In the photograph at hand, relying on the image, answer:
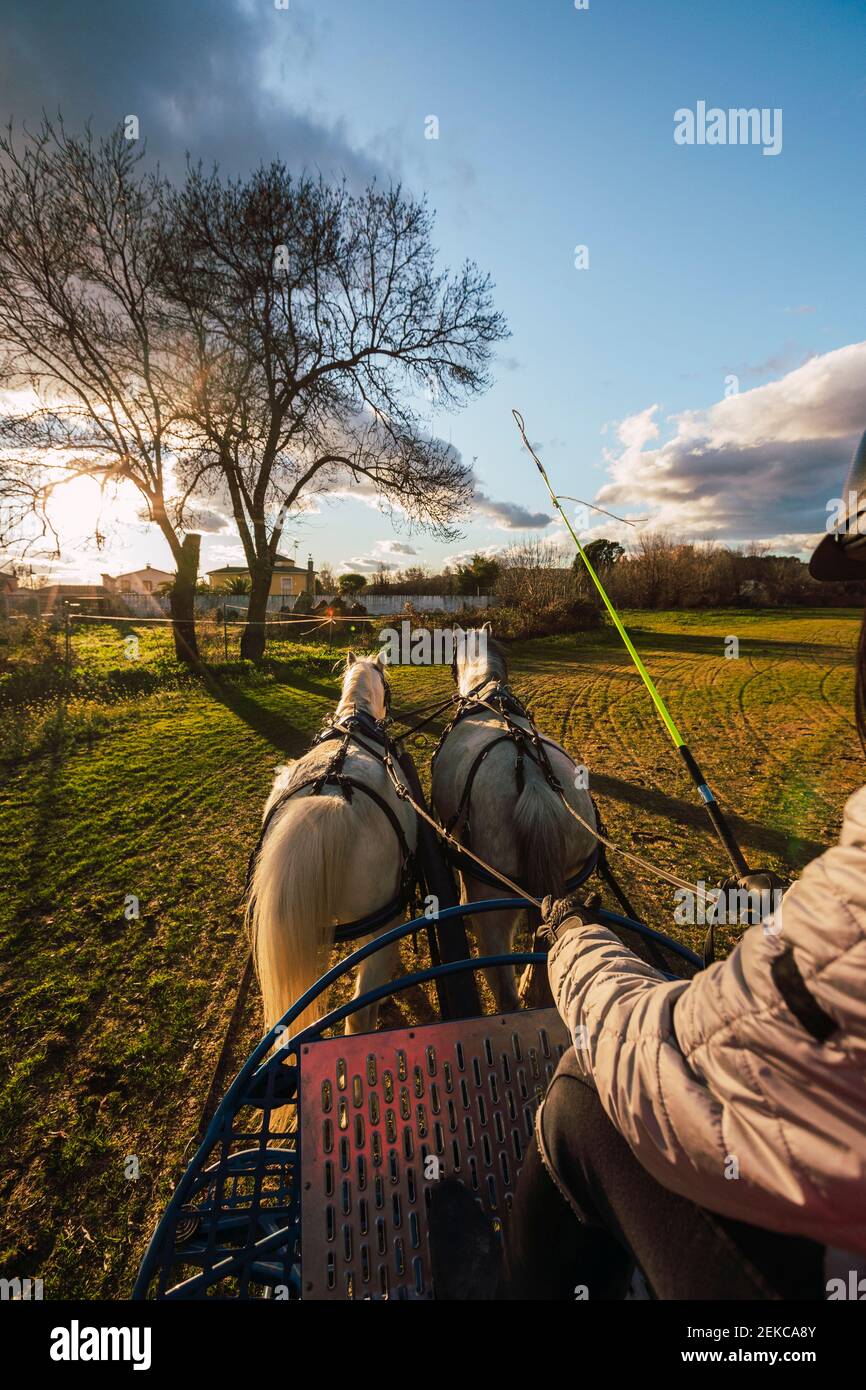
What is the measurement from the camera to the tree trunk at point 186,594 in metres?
14.0

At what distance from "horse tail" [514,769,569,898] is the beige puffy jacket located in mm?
1782

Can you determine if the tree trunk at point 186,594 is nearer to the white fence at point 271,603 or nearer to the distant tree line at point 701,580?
the white fence at point 271,603

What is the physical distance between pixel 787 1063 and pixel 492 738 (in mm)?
2581

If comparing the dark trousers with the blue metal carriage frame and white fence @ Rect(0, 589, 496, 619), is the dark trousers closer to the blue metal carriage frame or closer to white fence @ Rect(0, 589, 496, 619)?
the blue metal carriage frame

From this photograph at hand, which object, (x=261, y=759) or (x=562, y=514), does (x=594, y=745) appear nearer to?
(x=261, y=759)

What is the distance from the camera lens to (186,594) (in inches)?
570

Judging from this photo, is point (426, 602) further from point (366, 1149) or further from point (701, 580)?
point (366, 1149)

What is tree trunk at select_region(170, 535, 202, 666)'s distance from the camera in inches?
551

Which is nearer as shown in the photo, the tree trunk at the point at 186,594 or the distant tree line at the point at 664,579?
the tree trunk at the point at 186,594

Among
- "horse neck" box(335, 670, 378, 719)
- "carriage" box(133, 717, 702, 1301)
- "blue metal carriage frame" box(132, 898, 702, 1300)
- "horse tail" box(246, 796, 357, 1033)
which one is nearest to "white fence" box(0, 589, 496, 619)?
"horse neck" box(335, 670, 378, 719)

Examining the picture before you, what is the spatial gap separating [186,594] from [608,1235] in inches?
608

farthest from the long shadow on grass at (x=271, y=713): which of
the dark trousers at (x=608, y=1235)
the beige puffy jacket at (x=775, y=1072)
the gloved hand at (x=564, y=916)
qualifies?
the beige puffy jacket at (x=775, y=1072)

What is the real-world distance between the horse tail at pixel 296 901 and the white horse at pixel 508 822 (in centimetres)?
93
